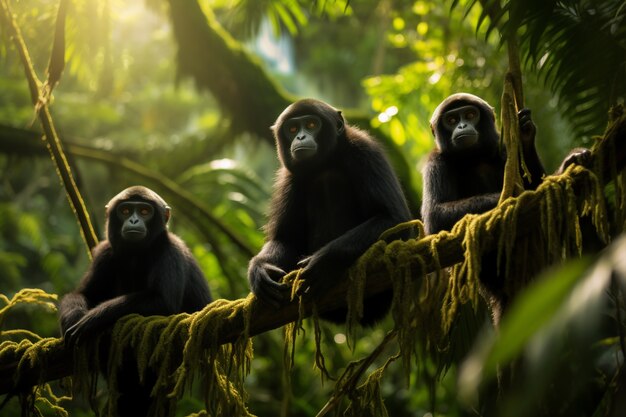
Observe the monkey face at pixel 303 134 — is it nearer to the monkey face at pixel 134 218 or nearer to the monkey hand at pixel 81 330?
the monkey face at pixel 134 218

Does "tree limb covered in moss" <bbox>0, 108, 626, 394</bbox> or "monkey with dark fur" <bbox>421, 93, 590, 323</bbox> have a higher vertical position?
"monkey with dark fur" <bbox>421, 93, 590, 323</bbox>

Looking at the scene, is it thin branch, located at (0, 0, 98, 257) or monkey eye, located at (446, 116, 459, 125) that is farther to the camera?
thin branch, located at (0, 0, 98, 257)

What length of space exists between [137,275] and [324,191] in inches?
73.3

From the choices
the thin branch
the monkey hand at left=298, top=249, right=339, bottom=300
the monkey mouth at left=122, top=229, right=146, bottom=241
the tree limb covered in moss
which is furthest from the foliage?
the monkey mouth at left=122, top=229, right=146, bottom=241

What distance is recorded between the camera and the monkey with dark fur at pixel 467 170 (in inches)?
200

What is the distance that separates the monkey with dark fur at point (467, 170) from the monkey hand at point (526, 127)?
1cm

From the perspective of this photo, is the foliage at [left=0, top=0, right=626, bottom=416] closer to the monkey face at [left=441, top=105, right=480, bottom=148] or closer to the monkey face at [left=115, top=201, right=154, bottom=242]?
the monkey face at [left=441, top=105, right=480, bottom=148]

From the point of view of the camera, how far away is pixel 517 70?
4.55 metres

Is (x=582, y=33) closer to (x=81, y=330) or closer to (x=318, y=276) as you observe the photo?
(x=318, y=276)

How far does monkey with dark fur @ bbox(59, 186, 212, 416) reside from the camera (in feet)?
19.1

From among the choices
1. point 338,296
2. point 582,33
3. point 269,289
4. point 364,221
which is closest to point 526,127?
point 582,33

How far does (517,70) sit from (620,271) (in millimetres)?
3373

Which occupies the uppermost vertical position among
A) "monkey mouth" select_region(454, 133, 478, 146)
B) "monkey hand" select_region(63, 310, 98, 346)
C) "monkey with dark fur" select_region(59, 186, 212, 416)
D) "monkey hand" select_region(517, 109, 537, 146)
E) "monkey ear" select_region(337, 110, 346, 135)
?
"monkey ear" select_region(337, 110, 346, 135)

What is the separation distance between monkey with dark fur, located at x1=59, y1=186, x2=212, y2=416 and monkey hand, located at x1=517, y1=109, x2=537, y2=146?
2944 mm
